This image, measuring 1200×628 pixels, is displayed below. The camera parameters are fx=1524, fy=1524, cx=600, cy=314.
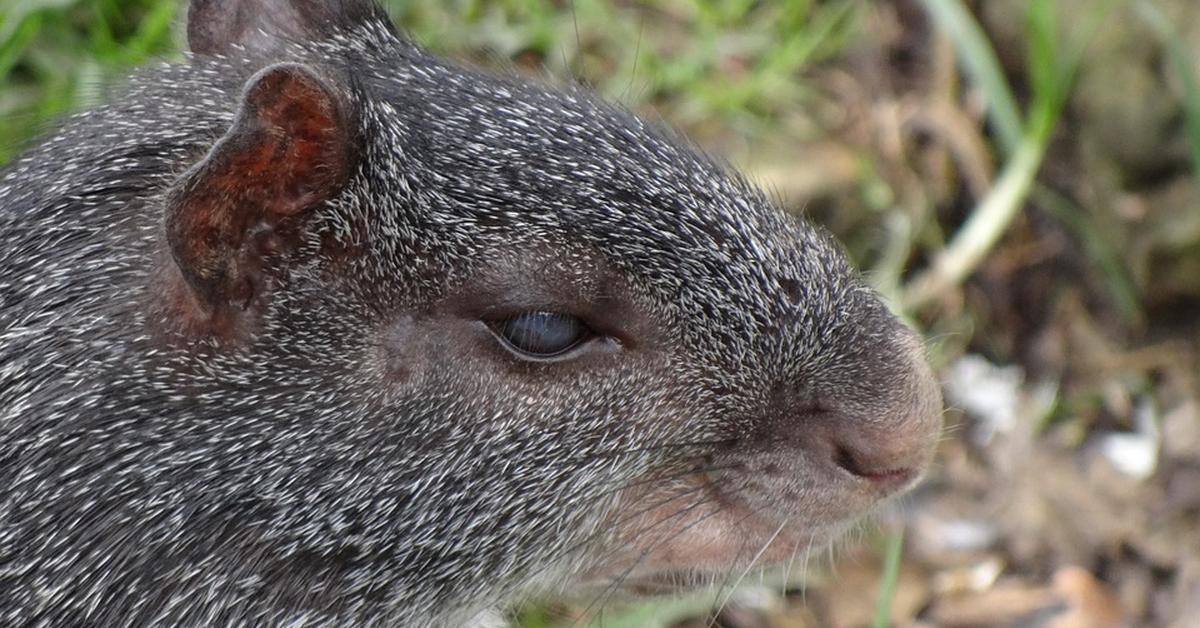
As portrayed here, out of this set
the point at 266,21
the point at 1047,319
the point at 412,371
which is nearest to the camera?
the point at 412,371

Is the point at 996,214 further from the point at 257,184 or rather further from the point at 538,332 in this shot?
the point at 257,184

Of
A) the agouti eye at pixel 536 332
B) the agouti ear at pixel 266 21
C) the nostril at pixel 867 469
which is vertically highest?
the agouti ear at pixel 266 21

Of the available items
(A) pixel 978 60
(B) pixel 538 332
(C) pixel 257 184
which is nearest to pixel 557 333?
(B) pixel 538 332

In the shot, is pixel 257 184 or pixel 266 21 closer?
pixel 257 184

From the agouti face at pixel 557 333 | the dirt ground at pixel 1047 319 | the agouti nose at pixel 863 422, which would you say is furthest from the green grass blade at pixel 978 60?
the agouti nose at pixel 863 422

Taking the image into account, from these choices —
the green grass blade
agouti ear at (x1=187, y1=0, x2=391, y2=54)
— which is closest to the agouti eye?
agouti ear at (x1=187, y1=0, x2=391, y2=54)

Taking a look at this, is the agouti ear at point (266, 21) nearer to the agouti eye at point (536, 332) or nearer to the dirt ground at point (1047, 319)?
the agouti eye at point (536, 332)

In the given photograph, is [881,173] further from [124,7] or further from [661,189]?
[661,189]
